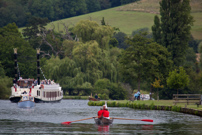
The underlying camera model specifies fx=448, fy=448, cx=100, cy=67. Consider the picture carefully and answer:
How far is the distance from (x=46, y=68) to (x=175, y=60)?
30469mm

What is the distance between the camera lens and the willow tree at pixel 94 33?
105 m

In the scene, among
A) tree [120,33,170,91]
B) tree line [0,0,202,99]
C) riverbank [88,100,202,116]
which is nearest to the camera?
riverbank [88,100,202,116]

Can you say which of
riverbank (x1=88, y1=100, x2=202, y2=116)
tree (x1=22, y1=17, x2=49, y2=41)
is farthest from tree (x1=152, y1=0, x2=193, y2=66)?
tree (x1=22, y1=17, x2=49, y2=41)

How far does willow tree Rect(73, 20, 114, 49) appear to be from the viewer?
4117 inches

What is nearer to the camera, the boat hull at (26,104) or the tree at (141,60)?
the boat hull at (26,104)

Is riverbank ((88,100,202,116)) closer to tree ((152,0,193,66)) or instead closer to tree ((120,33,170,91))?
tree ((120,33,170,91))

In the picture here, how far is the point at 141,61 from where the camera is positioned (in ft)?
261

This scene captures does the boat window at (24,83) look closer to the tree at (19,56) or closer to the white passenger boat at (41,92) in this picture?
the white passenger boat at (41,92)

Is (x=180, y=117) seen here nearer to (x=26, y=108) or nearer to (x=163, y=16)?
(x=26, y=108)

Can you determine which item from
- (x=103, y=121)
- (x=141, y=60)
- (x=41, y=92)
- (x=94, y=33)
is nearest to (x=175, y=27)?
(x=141, y=60)

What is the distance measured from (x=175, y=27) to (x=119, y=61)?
17517mm

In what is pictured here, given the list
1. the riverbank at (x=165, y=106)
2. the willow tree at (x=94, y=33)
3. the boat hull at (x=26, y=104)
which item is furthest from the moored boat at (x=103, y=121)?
the willow tree at (x=94, y=33)

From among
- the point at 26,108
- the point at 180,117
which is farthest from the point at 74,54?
the point at 180,117

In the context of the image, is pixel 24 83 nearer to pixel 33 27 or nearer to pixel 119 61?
pixel 119 61
